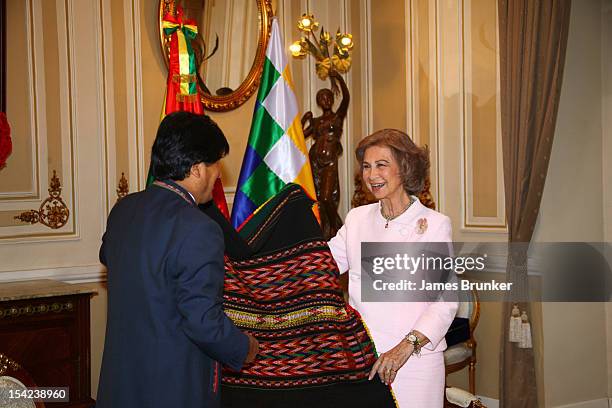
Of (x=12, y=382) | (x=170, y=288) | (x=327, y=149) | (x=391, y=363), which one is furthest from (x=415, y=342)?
(x=327, y=149)

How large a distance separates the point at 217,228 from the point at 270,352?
670mm

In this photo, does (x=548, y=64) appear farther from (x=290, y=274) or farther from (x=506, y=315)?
(x=290, y=274)

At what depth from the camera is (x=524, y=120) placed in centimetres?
416

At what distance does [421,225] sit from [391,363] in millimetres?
525

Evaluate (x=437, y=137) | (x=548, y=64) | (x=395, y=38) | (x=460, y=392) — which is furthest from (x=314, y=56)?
(x=460, y=392)

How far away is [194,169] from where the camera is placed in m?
2.22

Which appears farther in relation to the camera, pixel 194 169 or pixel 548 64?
pixel 548 64

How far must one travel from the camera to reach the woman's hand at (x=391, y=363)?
2.59 metres

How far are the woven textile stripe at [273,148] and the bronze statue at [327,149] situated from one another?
1.56 metres

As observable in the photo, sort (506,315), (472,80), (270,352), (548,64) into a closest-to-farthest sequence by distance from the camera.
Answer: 1. (270,352)
2. (548,64)
3. (506,315)
4. (472,80)

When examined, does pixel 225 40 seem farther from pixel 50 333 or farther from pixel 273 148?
pixel 50 333

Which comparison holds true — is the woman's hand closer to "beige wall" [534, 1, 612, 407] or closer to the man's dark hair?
the man's dark hair

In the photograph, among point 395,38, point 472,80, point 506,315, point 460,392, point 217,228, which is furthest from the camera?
point 395,38

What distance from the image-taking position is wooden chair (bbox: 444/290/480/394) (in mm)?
4523
